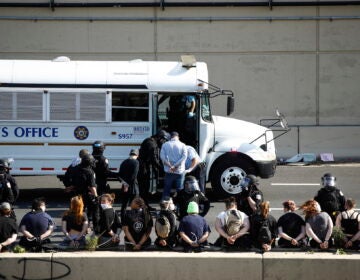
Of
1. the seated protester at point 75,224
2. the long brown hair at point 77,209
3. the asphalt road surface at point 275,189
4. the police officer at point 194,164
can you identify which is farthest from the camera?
the asphalt road surface at point 275,189

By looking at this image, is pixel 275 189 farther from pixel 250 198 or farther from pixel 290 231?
pixel 290 231

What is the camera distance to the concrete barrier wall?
37.7 ft

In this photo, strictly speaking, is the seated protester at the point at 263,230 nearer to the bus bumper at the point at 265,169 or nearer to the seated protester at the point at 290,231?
the seated protester at the point at 290,231

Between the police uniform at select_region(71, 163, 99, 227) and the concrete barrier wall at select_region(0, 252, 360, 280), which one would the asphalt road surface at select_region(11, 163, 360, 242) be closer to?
the police uniform at select_region(71, 163, 99, 227)

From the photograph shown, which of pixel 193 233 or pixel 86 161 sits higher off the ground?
pixel 86 161

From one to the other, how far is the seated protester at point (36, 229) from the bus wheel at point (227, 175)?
18.4ft

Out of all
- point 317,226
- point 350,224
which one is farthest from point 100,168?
point 350,224

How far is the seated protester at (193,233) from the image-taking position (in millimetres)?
12132

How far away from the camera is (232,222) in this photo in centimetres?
1255

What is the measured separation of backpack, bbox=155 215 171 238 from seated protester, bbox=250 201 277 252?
3.95ft

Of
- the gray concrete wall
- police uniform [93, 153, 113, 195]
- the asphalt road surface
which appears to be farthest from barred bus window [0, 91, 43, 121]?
the gray concrete wall

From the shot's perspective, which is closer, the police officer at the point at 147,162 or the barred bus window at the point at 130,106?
the police officer at the point at 147,162

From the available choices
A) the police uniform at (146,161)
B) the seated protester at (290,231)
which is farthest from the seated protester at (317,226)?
the police uniform at (146,161)

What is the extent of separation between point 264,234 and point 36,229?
327cm
